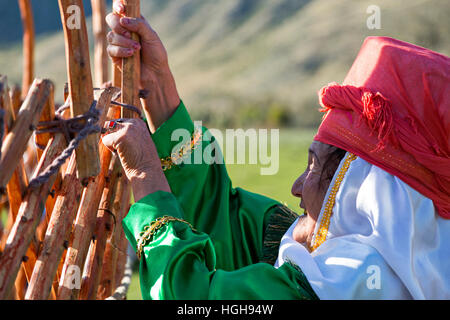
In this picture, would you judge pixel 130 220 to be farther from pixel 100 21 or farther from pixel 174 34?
pixel 174 34

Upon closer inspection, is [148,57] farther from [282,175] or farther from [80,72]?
[282,175]

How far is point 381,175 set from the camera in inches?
62.4

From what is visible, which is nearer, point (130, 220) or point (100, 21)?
point (130, 220)

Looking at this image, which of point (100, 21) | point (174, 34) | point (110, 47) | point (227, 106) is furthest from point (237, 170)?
point (174, 34)

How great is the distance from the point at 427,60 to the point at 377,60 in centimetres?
15

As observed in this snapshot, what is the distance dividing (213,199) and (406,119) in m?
0.88

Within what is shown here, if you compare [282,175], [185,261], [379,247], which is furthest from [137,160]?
[282,175]

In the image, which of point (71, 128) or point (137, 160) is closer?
point (71, 128)

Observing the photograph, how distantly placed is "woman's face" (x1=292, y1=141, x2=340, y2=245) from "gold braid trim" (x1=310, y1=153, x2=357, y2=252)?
63 millimetres

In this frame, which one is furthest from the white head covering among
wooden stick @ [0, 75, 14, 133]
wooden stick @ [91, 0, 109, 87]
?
wooden stick @ [91, 0, 109, 87]

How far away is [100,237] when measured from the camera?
1979mm

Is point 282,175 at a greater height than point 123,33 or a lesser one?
lesser

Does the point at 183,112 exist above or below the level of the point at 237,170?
above

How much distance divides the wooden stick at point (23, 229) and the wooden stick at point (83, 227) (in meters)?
0.28
